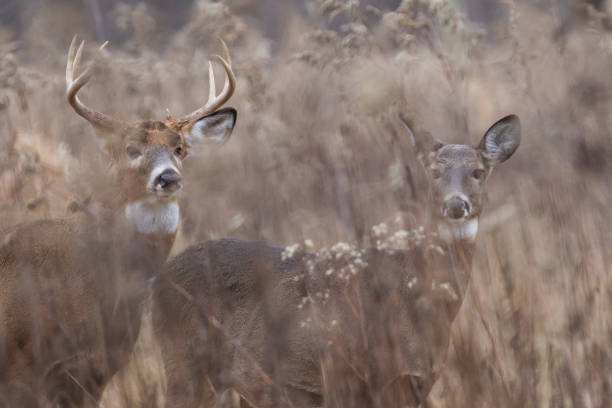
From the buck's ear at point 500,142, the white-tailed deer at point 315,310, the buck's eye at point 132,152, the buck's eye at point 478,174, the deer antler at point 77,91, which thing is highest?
the deer antler at point 77,91

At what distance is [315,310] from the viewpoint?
4559 mm

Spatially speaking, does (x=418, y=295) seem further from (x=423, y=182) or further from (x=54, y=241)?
(x=54, y=241)

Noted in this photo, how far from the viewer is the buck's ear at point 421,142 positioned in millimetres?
5180

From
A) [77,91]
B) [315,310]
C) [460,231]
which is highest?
[77,91]

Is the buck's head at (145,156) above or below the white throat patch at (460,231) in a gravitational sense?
above

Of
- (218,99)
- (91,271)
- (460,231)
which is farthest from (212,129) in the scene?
(460,231)

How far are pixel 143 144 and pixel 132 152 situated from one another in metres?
0.08

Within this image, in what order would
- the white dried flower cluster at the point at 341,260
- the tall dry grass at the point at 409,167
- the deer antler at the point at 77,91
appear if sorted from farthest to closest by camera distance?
the deer antler at the point at 77,91
the tall dry grass at the point at 409,167
the white dried flower cluster at the point at 341,260

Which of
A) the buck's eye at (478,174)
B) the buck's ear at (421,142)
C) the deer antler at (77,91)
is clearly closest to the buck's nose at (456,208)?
the buck's eye at (478,174)

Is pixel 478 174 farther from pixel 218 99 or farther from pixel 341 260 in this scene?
pixel 218 99

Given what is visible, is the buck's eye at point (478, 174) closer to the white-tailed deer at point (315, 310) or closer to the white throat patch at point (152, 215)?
the white-tailed deer at point (315, 310)

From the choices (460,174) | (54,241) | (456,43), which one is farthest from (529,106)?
(54,241)

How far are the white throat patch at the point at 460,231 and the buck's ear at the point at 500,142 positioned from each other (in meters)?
0.57

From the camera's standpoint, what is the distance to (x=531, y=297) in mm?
4258
